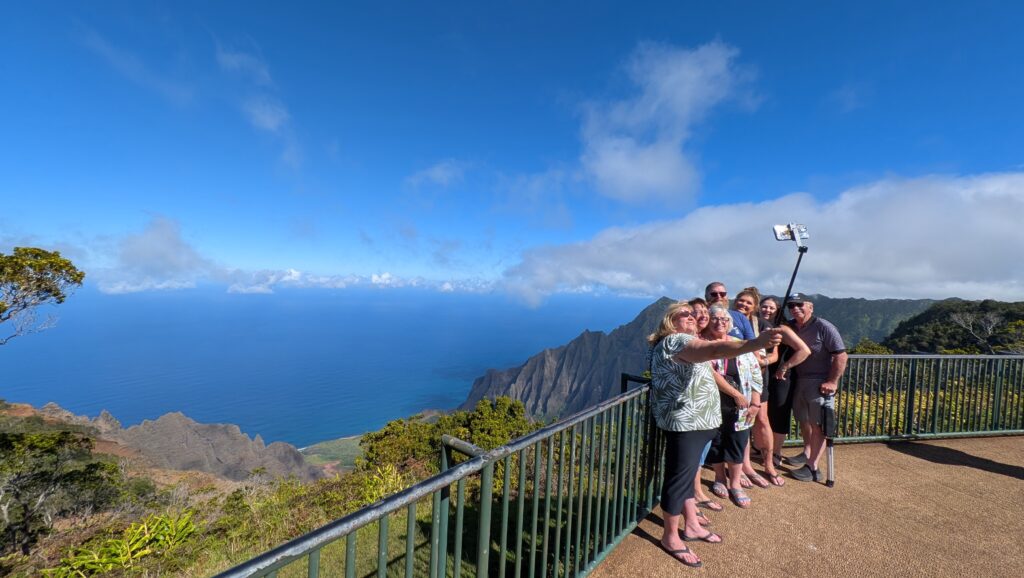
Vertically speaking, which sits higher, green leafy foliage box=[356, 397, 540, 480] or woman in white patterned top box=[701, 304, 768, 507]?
woman in white patterned top box=[701, 304, 768, 507]

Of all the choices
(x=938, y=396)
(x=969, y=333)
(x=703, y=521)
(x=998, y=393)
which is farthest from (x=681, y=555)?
(x=969, y=333)

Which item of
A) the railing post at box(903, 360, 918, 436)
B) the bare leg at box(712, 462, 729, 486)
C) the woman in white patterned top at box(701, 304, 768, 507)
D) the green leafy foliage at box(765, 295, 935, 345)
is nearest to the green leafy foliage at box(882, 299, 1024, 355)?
the railing post at box(903, 360, 918, 436)

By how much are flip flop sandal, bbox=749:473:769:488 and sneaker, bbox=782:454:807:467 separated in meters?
0.79

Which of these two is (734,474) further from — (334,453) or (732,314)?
(334,453)

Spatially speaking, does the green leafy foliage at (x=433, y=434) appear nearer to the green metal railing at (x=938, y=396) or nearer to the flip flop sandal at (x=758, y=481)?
the green metal railing at (x=938, y=396)

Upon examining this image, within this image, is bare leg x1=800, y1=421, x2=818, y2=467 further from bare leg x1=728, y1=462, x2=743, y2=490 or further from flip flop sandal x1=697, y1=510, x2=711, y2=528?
flip flop sandal x1=697, y1=510, x2=711, y2=528

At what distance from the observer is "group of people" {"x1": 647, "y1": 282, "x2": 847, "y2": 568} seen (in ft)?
8.71

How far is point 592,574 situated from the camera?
2.78 m

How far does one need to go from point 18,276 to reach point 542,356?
153 m

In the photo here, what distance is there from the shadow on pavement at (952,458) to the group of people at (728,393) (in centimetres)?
165

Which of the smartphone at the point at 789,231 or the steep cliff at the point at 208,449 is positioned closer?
the smartphone at the point at 789,231

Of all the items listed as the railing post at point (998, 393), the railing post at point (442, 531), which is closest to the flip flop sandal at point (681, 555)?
the railing post at point (442, 531)

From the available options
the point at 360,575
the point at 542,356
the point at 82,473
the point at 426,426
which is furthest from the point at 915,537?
the point at 542,356

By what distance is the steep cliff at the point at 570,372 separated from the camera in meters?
146
